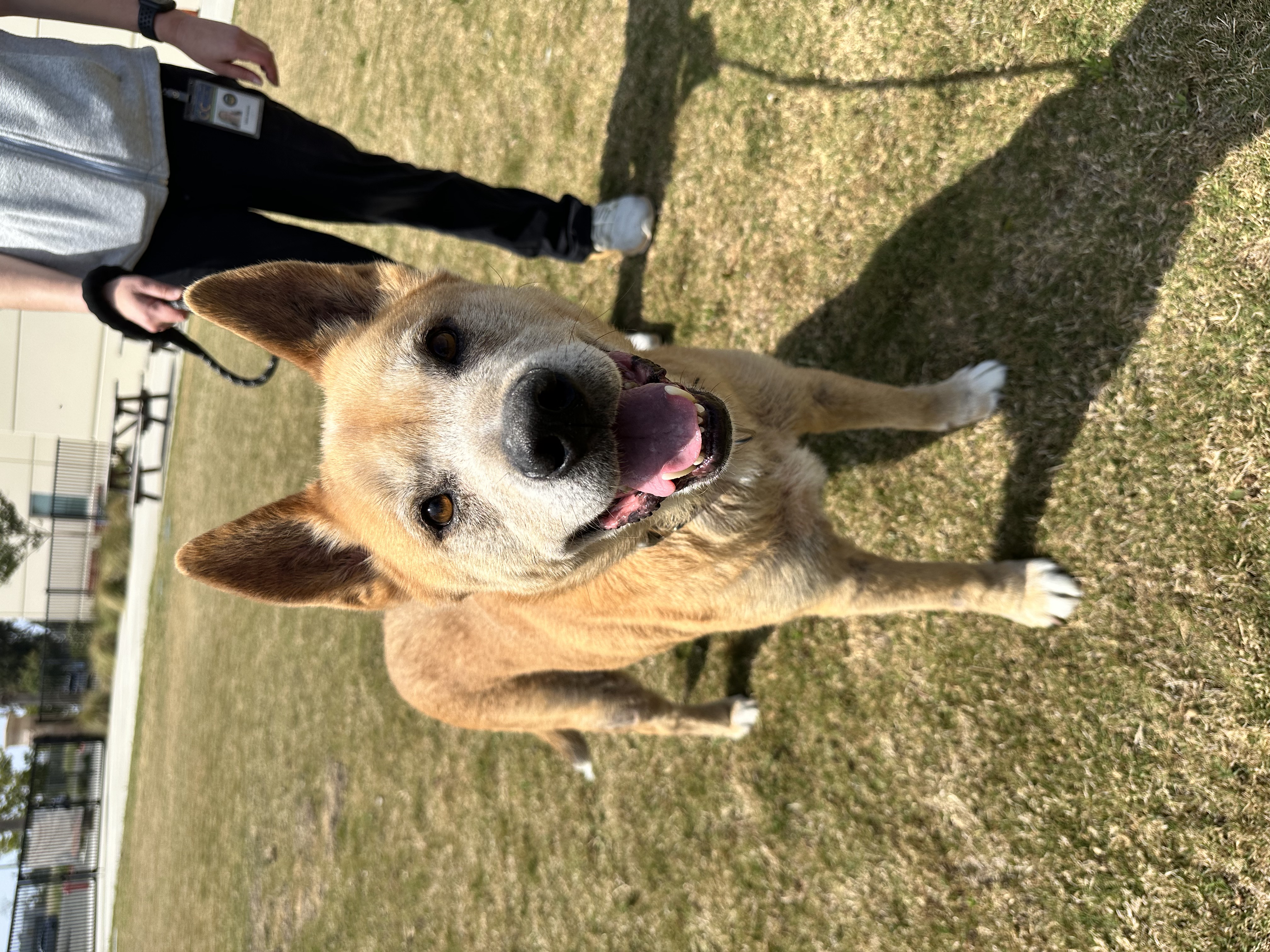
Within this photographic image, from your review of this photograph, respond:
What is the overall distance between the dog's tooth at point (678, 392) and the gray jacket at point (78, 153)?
289 centimetres

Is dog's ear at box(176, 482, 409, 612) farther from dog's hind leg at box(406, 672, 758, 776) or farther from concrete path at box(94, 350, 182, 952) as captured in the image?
concrete path at box(94, 350, 182, 952)

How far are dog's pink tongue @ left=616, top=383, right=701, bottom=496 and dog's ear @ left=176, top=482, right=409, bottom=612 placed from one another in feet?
4.03

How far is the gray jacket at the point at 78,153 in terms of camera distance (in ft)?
10.2

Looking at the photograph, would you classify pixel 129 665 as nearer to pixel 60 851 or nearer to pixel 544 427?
pixel 60 851

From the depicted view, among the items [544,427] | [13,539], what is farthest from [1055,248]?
[13,539]

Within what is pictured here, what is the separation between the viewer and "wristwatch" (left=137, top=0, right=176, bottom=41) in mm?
3551

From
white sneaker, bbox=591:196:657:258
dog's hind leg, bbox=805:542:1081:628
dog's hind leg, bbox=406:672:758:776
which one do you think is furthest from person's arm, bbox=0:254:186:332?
dog's hind leg, bbox=805:542:1081:628

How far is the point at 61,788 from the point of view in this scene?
17.7 meters

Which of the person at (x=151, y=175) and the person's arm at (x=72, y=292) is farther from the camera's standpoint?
the person's arm at (x=72, y=292)

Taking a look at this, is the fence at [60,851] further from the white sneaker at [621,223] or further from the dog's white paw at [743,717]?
the white sneaker at [621,223]

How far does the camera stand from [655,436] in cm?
240

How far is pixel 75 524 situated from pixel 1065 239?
21633mm

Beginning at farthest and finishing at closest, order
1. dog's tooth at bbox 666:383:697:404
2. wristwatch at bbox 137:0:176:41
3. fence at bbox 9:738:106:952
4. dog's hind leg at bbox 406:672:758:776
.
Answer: fence at bbox 9:738:106:952 → dog's hind leg at bbox 406:672:758:776 → wristwatch at bbox 137:0:176:41 → dog's tooth at bbox 666:383:697:404

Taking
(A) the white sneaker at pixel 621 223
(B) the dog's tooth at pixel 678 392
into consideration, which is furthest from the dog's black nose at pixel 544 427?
(A) the white sneaker at pixel 621 223
